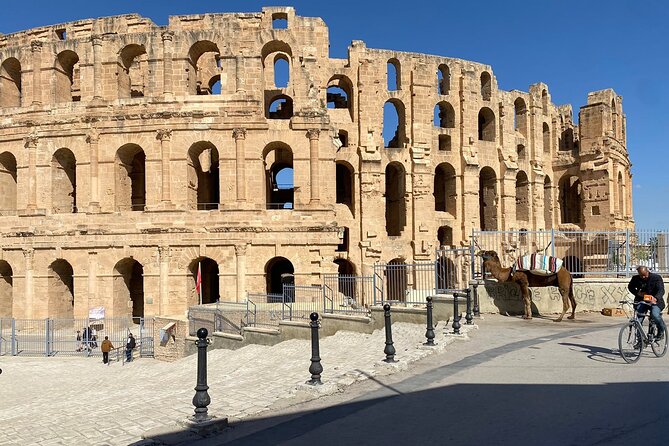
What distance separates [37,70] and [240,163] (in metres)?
12.0

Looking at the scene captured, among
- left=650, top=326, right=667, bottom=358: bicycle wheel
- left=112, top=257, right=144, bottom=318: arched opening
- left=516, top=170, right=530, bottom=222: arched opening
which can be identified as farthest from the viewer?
left=516, top=170, right=530, bottom=222: arched opening

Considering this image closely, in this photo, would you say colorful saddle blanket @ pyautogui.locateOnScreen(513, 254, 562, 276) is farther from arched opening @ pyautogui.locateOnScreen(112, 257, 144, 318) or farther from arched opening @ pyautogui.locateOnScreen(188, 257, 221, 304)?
arched opening @ pyautogui.locateOnScreen(112, 257, 144, 318)

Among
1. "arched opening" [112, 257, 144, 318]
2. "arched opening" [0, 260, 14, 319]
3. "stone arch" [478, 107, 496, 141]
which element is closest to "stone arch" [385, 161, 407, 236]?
"stone arch" [478, 107, 496, 141]

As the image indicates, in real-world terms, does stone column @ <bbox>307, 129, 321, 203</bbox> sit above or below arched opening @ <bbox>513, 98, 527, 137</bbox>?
below

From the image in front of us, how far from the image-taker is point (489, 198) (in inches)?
1423

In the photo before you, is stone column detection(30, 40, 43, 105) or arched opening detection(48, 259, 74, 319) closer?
arched opening detection(48, 259, 74, 319)

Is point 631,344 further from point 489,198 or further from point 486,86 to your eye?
point 486,86

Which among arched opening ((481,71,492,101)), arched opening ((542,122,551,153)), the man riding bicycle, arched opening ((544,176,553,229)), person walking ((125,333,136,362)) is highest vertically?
arched opening ((481,71,492,101))

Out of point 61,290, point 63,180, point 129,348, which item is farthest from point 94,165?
point 129,348

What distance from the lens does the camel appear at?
14.8 meters

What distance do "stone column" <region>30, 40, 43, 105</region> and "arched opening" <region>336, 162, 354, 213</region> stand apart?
16980 millimetres

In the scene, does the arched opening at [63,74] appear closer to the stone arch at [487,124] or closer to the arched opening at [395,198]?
the arched opening at [395,198]

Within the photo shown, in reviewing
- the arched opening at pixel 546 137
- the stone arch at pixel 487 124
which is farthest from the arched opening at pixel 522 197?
the arched opening at pixel 546 137

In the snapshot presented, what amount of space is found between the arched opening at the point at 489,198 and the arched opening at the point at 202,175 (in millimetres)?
17709
